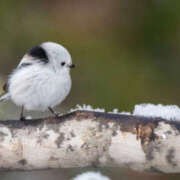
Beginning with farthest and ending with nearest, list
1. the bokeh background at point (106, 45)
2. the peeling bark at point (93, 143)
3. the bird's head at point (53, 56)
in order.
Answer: the bokeh background at point (106, 45) < the bird's head at point (53, 56) < the peeling bark at point (93, 143)

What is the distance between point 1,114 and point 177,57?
99 cm

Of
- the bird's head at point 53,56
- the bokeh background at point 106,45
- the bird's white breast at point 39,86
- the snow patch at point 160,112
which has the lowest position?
the snow patch at point 160,112

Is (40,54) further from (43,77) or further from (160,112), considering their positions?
(160,112)

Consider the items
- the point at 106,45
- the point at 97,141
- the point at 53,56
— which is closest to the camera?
the point at 97,141

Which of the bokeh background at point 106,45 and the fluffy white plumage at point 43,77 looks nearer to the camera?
the fluffy white plumage at point 43,77

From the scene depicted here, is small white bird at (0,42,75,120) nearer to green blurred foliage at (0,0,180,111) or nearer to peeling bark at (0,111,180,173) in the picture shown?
peeling bark at (0,111,180,173)

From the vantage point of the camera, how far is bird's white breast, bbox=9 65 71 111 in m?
1.57

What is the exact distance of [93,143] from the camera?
4.46 feet

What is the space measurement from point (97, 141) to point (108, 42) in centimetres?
139

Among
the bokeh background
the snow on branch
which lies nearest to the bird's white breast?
→ the snow on branch

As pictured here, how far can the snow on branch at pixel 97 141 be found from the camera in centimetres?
132

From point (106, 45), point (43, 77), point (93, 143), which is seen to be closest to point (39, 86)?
point (43, 77)

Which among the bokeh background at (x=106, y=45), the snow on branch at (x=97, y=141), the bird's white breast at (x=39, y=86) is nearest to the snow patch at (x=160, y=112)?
the snow on branch at (x=97, y=141)

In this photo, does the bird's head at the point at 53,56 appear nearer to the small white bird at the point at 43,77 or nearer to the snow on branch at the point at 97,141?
the small white bird at the point at 43,77
